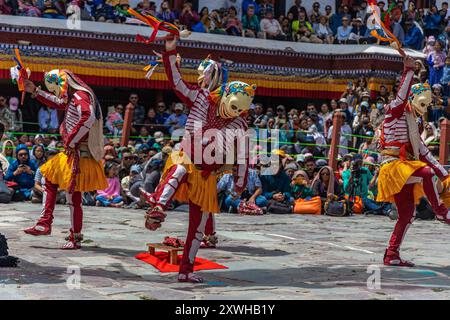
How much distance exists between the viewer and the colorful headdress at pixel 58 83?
32.3 ft

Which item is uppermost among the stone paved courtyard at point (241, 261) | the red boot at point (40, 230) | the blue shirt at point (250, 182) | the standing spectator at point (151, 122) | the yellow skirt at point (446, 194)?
the standing spectator at point (151, 122)

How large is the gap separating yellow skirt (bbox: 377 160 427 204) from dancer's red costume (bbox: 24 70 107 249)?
289cm

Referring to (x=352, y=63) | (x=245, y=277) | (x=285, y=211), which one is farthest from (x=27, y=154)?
(x=352, y=63)

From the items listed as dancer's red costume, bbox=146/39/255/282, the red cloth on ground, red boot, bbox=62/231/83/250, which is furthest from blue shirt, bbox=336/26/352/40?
dancer's red costume, bbox=146/39/255/282

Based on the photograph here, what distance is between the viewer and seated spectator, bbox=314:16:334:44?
23.6 meters

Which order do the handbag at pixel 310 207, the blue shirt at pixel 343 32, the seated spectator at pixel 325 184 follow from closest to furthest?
the handbag at pixel 310 207, the seated spectator at pixel 325 184, the blue shirt at pixel 343 32

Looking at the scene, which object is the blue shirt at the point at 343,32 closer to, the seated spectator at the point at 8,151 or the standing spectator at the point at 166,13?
the standing spectator at the point at 166,13

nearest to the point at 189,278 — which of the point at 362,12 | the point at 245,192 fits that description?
the point at 245,192

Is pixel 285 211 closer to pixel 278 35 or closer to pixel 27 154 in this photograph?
A: pixel 27 154

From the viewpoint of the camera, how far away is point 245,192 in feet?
51.3

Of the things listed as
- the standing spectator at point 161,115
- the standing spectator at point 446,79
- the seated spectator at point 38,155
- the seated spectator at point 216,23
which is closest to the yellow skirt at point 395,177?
the seated spectator at point 38,155

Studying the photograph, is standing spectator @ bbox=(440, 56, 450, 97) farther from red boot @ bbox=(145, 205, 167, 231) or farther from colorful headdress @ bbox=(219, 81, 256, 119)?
red boot @ bbox=(145, 205, 167, 231)

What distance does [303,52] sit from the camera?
23.2 metres

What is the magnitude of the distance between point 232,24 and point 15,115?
19.4ft
